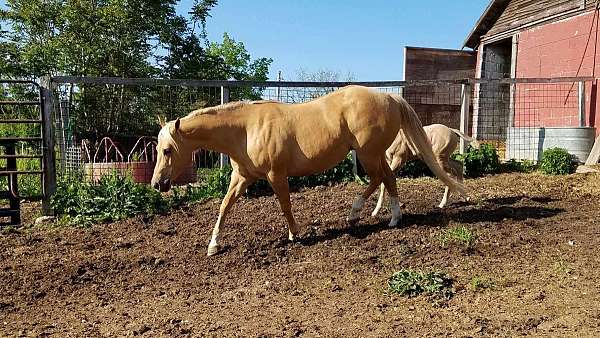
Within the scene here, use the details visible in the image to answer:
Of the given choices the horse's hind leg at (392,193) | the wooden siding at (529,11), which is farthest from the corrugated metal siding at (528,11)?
the horse's hind leg at (392,193)

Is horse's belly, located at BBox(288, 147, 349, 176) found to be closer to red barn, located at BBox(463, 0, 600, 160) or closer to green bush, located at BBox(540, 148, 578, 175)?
green bush, located at BBox(540, 148, 578, 175)

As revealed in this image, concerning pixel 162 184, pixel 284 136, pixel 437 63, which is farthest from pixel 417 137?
pixel 437 63

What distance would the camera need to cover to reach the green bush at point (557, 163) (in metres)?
9.80

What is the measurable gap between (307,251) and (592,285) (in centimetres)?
260

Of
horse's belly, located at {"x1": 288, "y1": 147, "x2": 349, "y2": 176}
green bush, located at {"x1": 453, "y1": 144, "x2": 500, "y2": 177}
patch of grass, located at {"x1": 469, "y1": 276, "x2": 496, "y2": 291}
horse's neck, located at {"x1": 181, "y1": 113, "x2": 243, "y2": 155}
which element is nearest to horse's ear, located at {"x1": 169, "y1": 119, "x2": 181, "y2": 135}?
horse's neck, located at {"x1": 181, "y1": 113, "x2": 243, "y2": 155}

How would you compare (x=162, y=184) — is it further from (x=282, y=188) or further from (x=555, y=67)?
(x=555, y=67)

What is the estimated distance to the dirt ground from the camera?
371 cm

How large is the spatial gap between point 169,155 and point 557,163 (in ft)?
25.0

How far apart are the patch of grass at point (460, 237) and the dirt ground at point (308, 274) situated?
0.11 m

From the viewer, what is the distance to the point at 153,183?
216 inches

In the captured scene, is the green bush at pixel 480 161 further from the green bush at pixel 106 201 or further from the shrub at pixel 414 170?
the green bush at pixel 106 201

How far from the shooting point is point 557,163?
9.85 meters

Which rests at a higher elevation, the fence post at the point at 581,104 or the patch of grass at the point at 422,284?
the fence post at the point at 581,104

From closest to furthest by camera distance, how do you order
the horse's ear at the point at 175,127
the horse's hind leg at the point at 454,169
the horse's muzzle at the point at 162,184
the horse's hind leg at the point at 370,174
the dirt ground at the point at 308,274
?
1. the dirt ground at the point at 308,274
2. the horse's ear at the point at 175,127
3. the horse's muzzle at the point at 162,184
4. the horse's hind leg at the point at 370,174
5. the horse's hind leg at the point at 454,169
